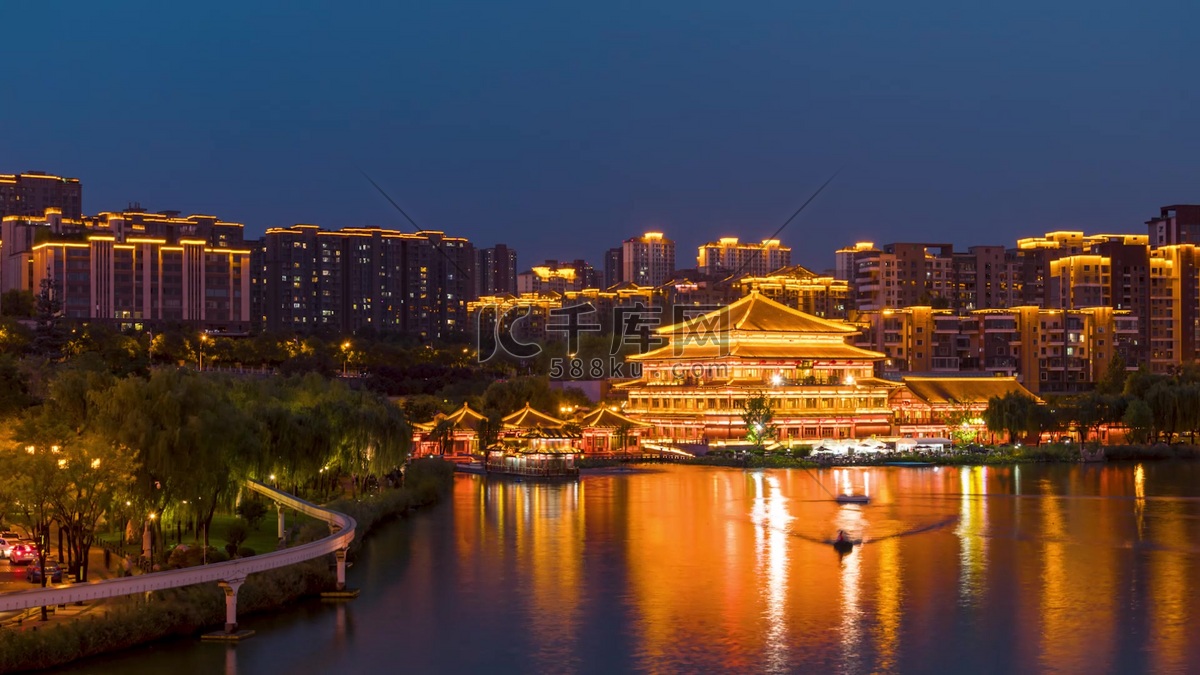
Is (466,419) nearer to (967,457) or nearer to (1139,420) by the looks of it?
(967,457)

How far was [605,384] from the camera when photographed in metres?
76.4

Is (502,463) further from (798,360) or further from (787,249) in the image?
(787,249)

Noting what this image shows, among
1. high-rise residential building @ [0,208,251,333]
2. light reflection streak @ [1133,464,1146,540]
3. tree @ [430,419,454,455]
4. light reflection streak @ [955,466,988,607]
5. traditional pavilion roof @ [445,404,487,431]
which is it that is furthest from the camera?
high-rise residential building @ [0,208,251,333]

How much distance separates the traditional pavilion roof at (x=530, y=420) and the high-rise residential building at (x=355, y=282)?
201 feet

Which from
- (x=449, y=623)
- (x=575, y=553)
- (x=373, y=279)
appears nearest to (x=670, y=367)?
(x=575, y=553)

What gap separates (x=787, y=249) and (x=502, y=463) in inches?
4058

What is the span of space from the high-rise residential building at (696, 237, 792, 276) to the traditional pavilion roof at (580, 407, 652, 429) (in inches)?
3307

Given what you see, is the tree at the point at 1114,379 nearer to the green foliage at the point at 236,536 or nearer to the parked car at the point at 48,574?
the green foliage at the point at 236,536

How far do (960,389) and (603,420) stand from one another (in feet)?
64.8

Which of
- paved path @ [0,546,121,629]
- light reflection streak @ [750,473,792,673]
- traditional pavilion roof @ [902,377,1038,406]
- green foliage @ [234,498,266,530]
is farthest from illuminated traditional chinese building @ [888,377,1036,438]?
paved path @ [0,546,121,629]

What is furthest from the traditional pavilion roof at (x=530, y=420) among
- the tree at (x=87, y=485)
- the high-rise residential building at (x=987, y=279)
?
the high-rise residential building at (x=987, y=279)

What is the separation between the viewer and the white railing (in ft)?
62.2

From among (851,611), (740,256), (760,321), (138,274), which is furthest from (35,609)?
(740,256)

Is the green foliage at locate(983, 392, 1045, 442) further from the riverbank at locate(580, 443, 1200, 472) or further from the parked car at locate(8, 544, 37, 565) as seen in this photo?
the parked car at locate(8, 544, 37, 565)
